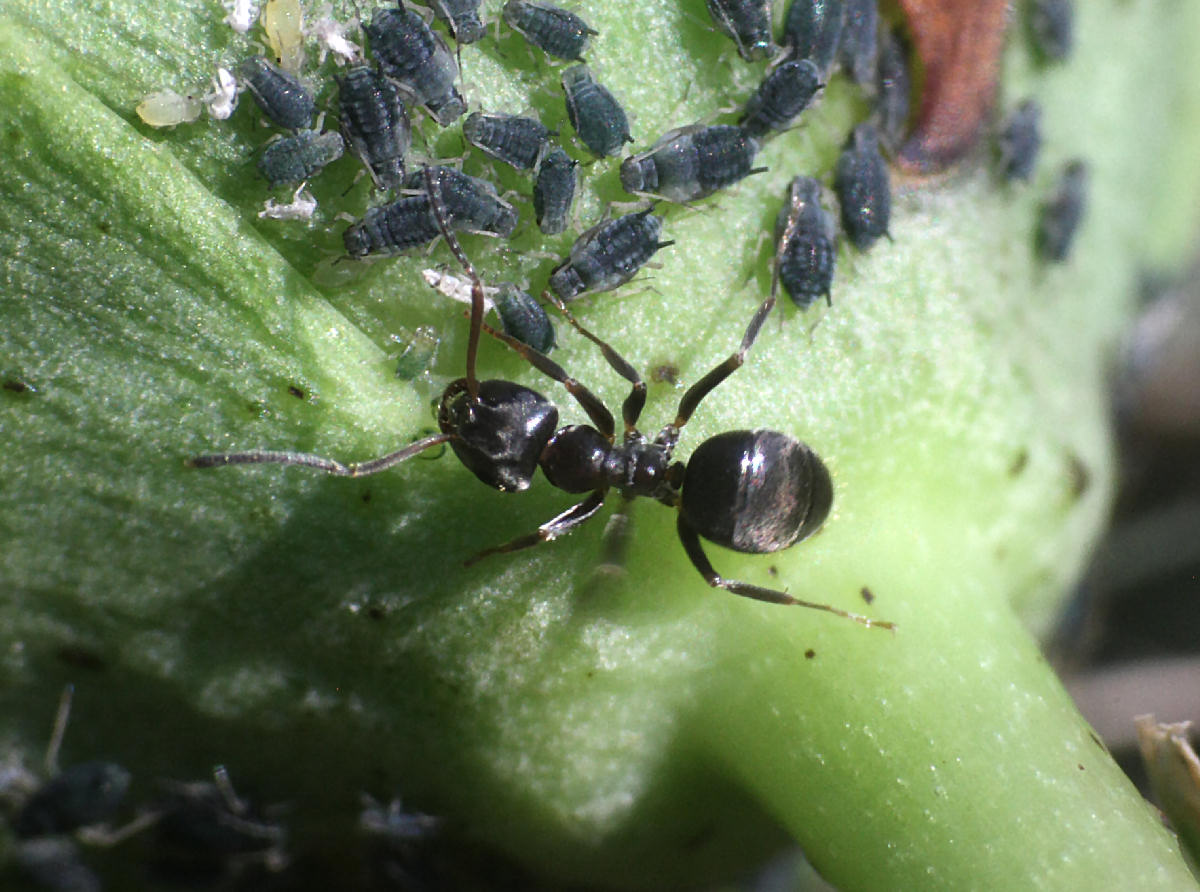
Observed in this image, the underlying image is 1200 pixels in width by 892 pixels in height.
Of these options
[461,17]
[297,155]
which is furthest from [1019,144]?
[297,155]

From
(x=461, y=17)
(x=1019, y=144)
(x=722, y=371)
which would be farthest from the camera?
(x=1019, y=144)

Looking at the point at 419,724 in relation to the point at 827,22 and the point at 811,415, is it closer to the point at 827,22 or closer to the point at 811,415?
the point at 811,415

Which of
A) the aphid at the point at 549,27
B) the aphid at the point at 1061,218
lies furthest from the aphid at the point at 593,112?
the aphid at the point at 1061,218

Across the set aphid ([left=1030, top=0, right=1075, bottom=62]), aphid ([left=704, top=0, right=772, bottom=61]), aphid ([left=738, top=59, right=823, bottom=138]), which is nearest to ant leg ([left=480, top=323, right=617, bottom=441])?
aphid ([left=738, top=59, right=823, bottom=138])

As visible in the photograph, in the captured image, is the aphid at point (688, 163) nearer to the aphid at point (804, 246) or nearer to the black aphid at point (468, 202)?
the aphid at point (804, 246)

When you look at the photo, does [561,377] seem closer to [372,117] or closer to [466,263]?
[466,263]

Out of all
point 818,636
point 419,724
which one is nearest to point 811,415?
point 818,636
